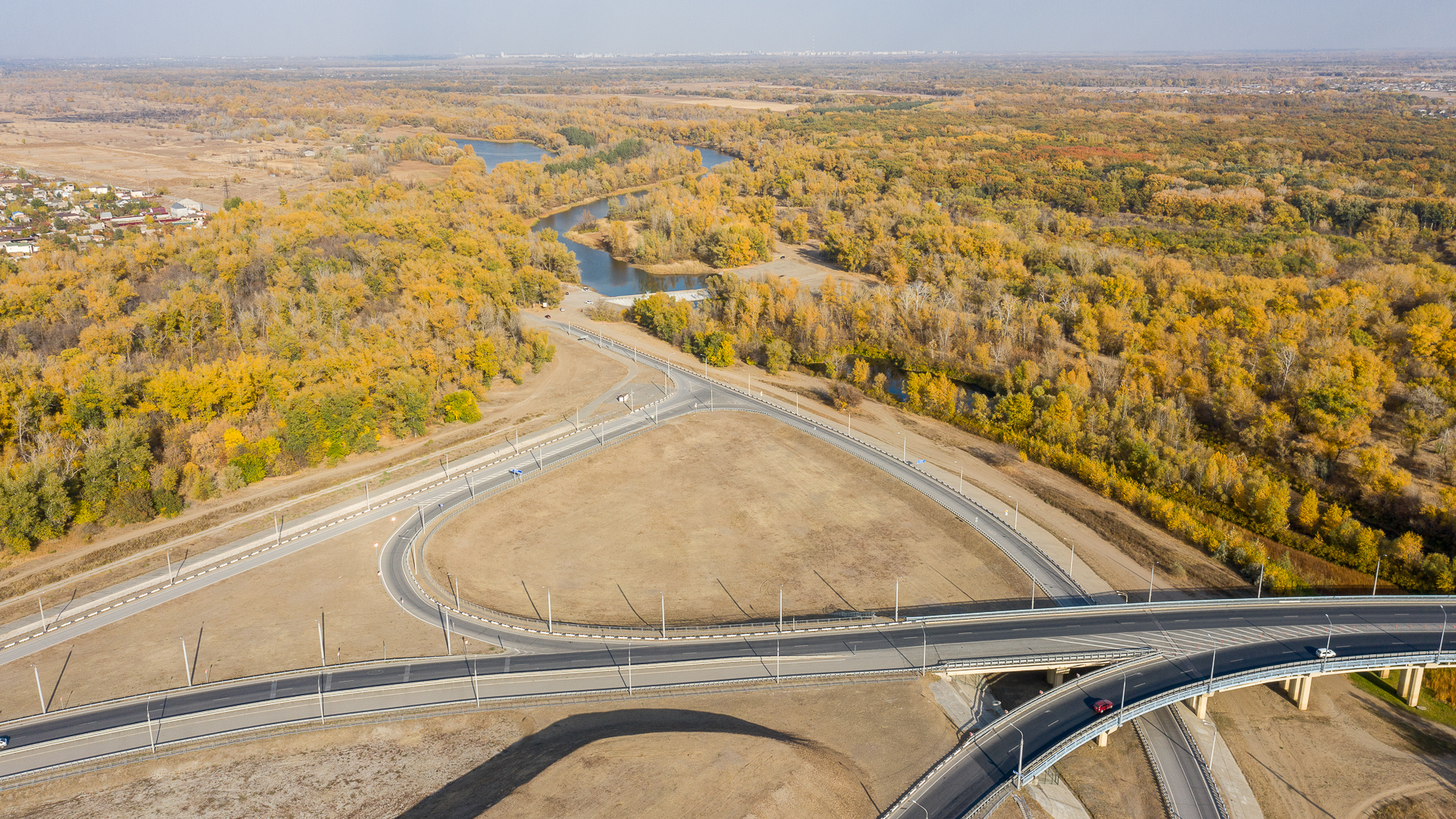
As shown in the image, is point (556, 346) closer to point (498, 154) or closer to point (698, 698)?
point (698, 698)

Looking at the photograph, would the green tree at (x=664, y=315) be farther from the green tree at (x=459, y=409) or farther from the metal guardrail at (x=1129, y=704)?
the metal guardrail at (x=1129, y=704)

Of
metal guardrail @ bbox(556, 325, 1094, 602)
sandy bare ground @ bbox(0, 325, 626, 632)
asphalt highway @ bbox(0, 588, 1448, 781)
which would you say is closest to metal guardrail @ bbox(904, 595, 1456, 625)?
asphalt highway @ bbox(0, 588, 1448, 781)

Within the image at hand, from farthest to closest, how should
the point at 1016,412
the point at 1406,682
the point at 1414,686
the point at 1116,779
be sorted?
the point at 1016,412
the point at 1406,682
the point at 1414,686
the point at 1116,779

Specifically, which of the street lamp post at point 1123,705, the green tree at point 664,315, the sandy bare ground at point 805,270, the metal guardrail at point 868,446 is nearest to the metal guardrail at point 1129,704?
the street lamp post at point 1123,705

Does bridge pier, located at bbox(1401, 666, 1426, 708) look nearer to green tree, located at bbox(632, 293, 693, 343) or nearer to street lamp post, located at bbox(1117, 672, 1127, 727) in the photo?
street lamp post, located at bbox(1117, 672, 1127, 727)

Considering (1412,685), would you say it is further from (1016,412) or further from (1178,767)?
(1016,412)

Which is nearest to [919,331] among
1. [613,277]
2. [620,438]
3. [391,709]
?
[620,438]
